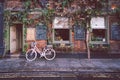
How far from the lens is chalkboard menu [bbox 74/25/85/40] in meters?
17.6

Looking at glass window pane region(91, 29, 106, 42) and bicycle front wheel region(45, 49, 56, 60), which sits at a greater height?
glass window pane region(91, 29, 106, 42)

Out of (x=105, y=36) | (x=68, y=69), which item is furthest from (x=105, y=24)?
(x=68, y=69)

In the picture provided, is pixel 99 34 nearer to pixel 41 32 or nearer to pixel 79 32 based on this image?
pixel 79 32

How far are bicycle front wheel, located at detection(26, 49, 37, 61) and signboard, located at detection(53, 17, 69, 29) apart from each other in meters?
2.32

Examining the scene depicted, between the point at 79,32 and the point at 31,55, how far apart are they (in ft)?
11.2

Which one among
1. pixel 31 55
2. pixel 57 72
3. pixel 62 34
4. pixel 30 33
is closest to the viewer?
pixel 57 72

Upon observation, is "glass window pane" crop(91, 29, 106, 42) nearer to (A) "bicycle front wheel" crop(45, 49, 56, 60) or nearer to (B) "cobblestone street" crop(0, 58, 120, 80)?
(A) "bicycle front wheel" crop(45, 49, 56, 60)

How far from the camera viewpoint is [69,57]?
17.6 m

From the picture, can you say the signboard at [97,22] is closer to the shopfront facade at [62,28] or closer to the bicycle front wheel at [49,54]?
the shopfront facade at [62,28]

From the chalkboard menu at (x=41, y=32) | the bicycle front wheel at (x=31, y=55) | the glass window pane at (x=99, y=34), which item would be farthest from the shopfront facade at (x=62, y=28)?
the bicycle front wheel at (x=31, y=55)

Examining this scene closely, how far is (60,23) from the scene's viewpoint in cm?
1781

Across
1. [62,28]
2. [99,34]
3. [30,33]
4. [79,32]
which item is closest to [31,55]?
[30,33]

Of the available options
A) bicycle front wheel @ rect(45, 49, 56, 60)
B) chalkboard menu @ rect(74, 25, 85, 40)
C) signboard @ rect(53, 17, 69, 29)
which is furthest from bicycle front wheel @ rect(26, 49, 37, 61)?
chalkboard menu @ rect(74, 25, 85, 40)

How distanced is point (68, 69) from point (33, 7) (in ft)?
18.8
